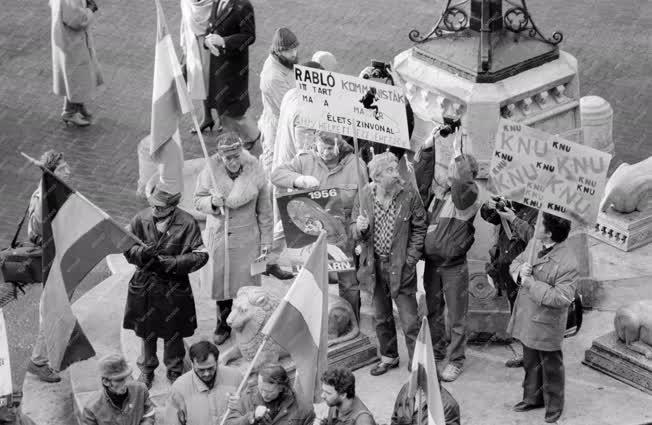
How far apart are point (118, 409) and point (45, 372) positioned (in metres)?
1.90

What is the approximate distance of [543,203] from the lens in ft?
34.5

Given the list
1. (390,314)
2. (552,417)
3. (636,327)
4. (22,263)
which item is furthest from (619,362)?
(22,263)

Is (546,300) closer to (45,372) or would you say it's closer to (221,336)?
(221,336)

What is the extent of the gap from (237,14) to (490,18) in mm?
4342

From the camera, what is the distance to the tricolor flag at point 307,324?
32.4 feet

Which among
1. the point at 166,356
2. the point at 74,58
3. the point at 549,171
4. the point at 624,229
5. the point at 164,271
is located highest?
the point at 74,58

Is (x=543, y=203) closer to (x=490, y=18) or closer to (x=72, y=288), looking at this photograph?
(x=490, y=18)

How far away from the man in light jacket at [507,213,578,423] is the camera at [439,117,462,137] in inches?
48.0

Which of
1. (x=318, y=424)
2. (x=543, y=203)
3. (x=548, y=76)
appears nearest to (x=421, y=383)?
(x=318, y=424)

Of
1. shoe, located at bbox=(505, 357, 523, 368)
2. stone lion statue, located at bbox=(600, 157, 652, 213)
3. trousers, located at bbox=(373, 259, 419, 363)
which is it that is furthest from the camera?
stone lion statue, located at bbox=(600, 157, 652, 213)

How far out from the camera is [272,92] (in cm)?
1395

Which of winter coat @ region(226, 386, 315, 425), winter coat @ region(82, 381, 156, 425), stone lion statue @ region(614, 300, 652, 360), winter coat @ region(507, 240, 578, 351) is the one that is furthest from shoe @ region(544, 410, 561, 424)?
winter coat @ region(82, 381, 156, 425)

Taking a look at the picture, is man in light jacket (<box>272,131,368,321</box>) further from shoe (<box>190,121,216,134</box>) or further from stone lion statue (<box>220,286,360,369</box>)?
shoe (<box>190,121,216,134</box>)

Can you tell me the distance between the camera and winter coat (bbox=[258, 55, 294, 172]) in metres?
13.9
